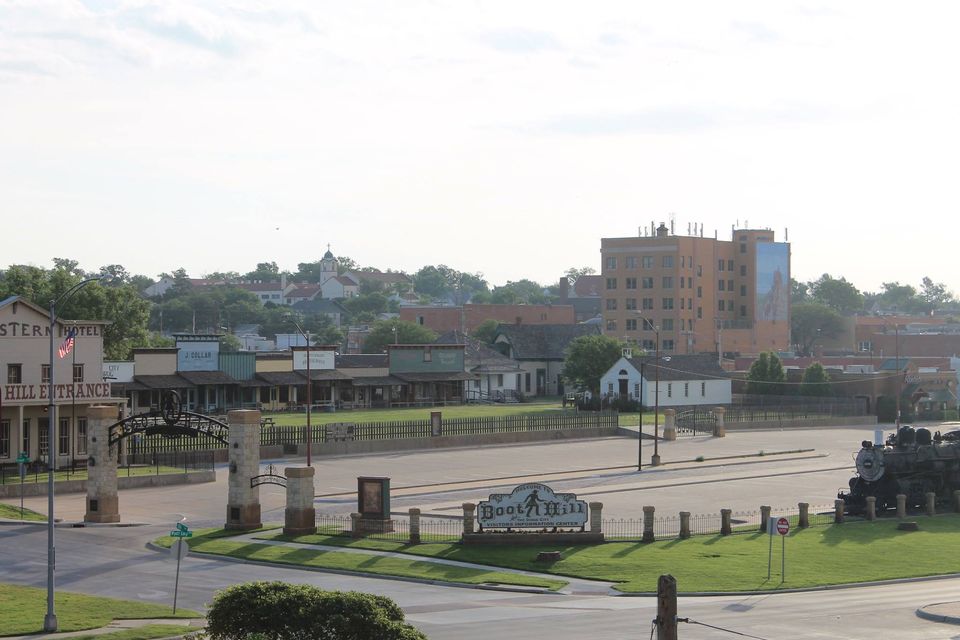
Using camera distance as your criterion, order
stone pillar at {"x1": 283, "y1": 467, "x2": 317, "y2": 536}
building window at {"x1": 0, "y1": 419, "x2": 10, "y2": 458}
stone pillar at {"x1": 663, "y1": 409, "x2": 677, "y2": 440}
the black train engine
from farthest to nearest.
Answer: stone pillar at {"x1": 663, "y1": 409, "x2": 677, "y2": 440} < building window at {"x1": 0, "y1": 419, "x2": 10, "y2": 458} < the black train engine < stone pillar at {"x1": 283, "y1": 467, "x2": 317, "y2": 536}

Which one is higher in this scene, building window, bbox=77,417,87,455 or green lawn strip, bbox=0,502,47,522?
building window, bbox=77,417,87,455

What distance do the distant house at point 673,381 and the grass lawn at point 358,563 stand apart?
58.7 meters

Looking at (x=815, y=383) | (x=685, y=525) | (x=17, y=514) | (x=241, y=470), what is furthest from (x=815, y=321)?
(x=17, y=514)

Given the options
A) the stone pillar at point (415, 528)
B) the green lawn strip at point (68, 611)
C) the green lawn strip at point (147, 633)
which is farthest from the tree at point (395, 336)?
the green lawn strip at point (147, 633)

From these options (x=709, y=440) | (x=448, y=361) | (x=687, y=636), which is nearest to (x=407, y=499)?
(x=687, y=636)

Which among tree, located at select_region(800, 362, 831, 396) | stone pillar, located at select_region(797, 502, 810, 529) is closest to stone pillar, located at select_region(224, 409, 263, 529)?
stone pillar, located at select_region(797, 502, 810, 529)

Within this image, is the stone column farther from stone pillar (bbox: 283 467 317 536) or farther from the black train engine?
stone pillar (bbox: 283 467 317 536)

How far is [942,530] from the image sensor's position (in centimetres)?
5012

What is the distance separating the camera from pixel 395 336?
14150 centimetres

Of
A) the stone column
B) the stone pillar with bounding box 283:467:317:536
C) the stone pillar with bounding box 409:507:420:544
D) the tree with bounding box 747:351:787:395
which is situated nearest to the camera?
the stone pillar with bounding box 409:507:420:544

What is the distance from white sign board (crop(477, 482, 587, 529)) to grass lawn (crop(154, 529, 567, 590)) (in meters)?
4.20

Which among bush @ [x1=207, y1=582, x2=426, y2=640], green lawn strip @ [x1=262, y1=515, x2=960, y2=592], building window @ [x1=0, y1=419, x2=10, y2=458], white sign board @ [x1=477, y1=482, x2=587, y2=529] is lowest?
green lawn strip @ [x1=262, y1=515, x2=960, y2=592]

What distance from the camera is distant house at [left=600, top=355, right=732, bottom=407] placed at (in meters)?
102

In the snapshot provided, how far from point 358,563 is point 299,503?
5.72 meters
